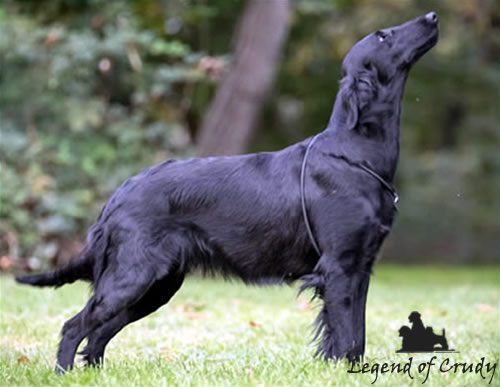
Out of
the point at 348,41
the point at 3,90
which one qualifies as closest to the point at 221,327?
→ the point at 3,90

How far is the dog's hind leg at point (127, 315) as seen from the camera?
4379mm

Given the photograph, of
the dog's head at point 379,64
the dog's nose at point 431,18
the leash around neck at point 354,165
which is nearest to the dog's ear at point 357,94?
the dog's head at point 379,64

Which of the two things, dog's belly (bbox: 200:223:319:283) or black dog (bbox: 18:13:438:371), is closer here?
black dog (bbox: 18:13:438:371)

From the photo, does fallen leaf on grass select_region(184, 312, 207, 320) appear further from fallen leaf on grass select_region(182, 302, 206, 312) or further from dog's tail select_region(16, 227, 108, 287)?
dog's tail select_region(16, 227, 108, 287)

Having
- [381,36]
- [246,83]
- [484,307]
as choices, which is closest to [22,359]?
[381,36]

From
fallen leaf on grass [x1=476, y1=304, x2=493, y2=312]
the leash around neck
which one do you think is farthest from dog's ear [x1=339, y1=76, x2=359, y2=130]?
fallen leaf on grass [x1=476, y1=304, x2=493, y2=312]

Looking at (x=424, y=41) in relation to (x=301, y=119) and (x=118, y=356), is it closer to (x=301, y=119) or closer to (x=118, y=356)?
(x=118, y=356)

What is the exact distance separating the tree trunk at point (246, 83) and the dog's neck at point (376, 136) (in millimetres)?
8523

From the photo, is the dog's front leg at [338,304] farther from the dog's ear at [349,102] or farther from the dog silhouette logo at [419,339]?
the dog's ear at [349,102]

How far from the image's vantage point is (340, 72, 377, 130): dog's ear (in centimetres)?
416

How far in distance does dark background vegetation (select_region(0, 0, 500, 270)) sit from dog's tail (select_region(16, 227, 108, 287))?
6225 mm

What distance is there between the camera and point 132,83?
520 inches

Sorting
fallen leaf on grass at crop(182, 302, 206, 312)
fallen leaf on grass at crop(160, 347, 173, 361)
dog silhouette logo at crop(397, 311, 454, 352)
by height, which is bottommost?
fallen leaf on grass at crop(182, 302, 206, 312)

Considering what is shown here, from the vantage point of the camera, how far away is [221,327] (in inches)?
253
